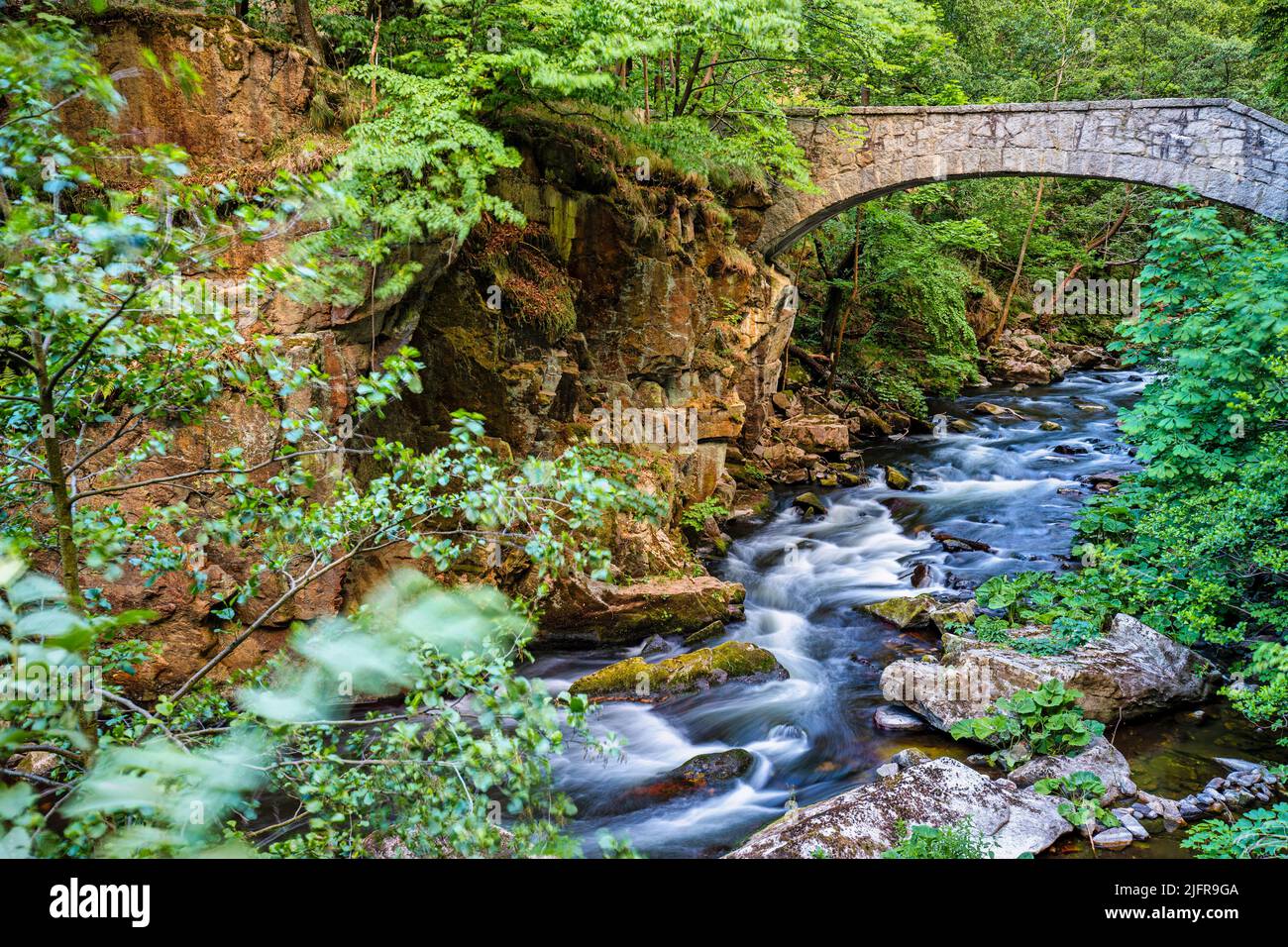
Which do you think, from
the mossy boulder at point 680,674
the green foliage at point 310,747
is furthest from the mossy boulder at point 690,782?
the green foliage at point 310,747

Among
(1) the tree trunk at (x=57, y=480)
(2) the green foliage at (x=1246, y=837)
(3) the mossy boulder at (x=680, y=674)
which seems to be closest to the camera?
(1) the tree trunk at (x=57, y=480)

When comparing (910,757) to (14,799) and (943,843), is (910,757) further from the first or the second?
(14,799)

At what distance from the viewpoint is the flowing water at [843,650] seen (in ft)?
18.1

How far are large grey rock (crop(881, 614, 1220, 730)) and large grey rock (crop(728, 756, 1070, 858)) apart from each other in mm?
1111

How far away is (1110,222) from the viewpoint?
68.9ft

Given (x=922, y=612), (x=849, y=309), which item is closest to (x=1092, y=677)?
(x=922, y=612)

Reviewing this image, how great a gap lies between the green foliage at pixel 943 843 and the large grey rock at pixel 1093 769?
0.92 metres

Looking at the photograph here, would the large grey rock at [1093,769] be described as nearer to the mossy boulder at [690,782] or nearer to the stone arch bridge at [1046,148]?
the mossy boulder at [690,782]

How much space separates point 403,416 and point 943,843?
575 cm

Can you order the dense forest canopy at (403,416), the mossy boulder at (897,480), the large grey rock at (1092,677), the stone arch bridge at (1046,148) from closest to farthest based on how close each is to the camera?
the dense forest canopy at (403,416)
the large grey rock at (1092,677)
the stone arch bridge at (1046,148)
the mossy boulder at (897,480)

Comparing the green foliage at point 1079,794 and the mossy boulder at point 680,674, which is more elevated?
the mossy boulder at point 680,674
